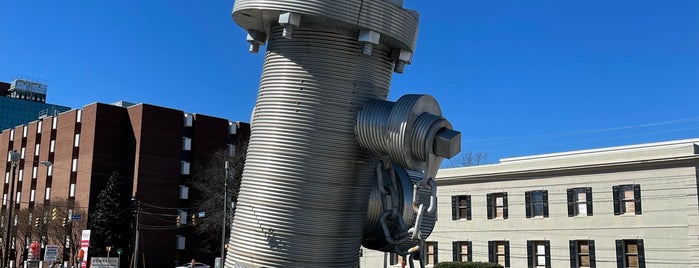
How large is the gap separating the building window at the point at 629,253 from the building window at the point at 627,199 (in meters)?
1.65

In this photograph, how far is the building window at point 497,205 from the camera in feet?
141

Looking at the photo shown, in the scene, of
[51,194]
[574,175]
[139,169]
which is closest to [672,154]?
[574,175]

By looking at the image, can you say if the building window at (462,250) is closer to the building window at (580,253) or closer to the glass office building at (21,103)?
the building window at (580,253)

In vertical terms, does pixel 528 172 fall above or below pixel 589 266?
above

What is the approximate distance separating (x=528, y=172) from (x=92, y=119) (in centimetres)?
4002

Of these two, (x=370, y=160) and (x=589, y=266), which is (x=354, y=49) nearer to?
(x=370, y=160)

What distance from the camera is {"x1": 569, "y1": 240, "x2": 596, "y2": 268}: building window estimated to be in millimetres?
38938

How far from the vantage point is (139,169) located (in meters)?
58.9

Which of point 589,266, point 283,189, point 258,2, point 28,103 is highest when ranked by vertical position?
point 28,103

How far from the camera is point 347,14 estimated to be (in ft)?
30.6

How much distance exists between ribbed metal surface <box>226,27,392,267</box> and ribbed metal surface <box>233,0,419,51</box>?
8.2 inches

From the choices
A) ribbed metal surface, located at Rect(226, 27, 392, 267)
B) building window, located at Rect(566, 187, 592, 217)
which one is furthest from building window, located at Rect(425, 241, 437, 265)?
ribbed metal surface, located at Rect(226, 27, 392, 267)

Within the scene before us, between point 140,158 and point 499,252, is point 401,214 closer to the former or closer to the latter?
point 499,252

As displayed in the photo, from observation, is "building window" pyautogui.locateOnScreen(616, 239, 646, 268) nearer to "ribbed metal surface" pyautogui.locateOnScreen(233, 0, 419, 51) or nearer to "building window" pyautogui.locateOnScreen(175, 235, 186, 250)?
"ribbed metal surface" pyautogui.locateOnScreen(233, 0, 419, 51)
